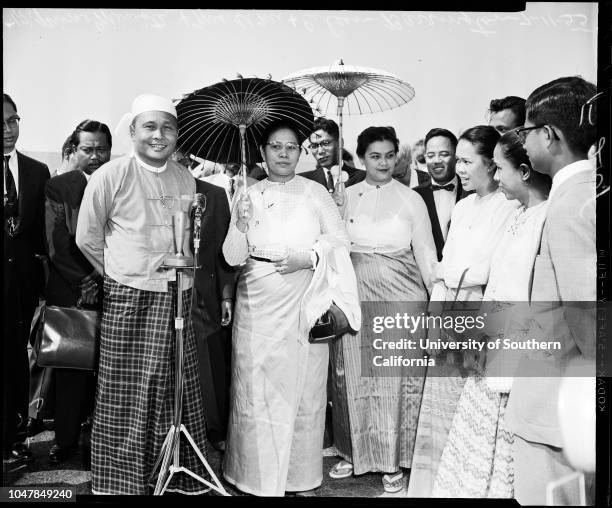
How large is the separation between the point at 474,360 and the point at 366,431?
0.84m

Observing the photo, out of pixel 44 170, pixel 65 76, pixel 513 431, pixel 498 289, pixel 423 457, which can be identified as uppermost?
pixel 65 76

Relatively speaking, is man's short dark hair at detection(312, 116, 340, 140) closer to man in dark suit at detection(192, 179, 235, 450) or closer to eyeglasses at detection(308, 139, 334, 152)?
eyeglasses at detection(308, 139, 334, 152)

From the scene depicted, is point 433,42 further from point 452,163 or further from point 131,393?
point 131,393

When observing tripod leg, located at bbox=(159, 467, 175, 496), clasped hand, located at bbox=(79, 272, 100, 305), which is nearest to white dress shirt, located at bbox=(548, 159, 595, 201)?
tripod leg, located at bbox=(159, 467, 175, 496)

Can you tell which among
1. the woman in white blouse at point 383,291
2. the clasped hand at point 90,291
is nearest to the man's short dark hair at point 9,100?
the clasped hand at point 90,291

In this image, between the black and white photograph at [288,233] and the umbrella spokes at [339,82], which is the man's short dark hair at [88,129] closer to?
the black and white photograph at [288,233]

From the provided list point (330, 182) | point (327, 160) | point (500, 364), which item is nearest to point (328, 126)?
point (327, 160)

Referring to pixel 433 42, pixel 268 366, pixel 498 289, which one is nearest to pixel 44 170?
pixel 268 366

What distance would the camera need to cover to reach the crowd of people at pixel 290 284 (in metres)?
3.54

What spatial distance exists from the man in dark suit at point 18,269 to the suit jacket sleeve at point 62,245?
0.12 metres

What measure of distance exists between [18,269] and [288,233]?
5.41ft

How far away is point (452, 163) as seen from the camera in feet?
13.0

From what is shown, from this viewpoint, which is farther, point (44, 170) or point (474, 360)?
point (44, 170)

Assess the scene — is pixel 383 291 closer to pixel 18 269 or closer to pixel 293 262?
pixel 293 262
